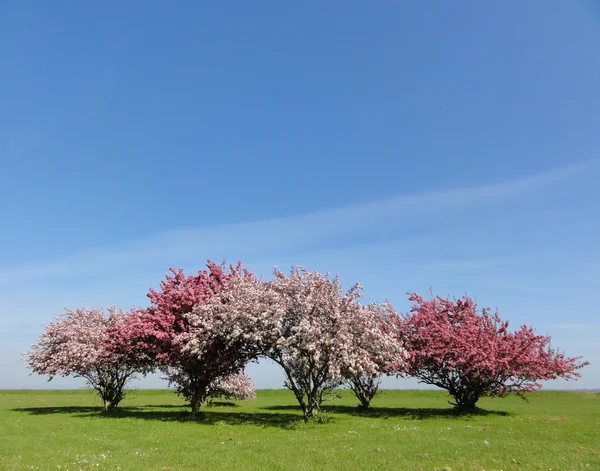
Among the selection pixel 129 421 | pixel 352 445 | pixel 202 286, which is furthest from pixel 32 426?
pixel 352 445

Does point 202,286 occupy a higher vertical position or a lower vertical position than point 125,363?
higher

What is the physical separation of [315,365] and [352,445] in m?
10.6

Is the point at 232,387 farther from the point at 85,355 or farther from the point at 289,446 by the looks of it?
the point at 289,446

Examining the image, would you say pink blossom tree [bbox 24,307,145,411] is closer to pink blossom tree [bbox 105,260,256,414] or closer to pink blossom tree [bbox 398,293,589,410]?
pink blossom tree [bbox 105,260,256,414]

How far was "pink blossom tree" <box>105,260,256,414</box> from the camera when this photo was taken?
32.9 metres

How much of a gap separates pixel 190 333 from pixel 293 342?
8943 mm

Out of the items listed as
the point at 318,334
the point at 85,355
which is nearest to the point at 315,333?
the point at 318,334

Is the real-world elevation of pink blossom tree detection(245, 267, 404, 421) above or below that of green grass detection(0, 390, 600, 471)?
above

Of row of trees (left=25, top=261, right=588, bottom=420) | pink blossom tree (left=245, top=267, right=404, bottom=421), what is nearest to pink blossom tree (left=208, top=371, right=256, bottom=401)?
row of trees (left=25, top=261, right=588, bottom=420)

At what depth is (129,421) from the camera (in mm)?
30578

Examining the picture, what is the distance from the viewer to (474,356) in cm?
3778

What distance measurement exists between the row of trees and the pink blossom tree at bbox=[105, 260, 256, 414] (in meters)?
0.10

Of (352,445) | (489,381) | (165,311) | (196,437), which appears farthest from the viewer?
(489,381)

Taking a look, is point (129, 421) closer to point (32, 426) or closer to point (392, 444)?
point (32, 426)
